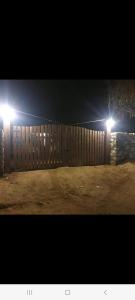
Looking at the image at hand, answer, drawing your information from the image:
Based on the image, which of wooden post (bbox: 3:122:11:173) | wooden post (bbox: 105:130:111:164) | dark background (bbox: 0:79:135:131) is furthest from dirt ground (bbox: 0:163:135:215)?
dark background (bbox: 0:79:135:131)

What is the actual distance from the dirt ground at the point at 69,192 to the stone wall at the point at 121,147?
6.30 feet

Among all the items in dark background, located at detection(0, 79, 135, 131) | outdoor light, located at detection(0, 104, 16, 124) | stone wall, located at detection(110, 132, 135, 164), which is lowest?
stone wall, located at detection(110, 132, 135, 164)

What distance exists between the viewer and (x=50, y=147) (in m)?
10.2

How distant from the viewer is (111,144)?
41.9 ft

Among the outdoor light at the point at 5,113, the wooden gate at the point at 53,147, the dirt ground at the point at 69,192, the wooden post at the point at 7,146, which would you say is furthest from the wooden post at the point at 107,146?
the outdoor light at the point at 5,113

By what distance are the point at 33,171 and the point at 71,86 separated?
11.3m

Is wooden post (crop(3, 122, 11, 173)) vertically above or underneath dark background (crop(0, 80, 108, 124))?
underneath

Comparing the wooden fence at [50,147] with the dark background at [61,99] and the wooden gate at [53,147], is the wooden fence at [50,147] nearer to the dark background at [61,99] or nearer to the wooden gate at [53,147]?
the wooden gate at [53,147]

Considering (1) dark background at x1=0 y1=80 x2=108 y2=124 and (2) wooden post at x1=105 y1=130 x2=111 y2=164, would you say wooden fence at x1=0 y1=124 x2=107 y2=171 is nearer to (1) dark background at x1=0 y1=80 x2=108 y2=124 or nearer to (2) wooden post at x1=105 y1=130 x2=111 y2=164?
(2) wooden post at x1=105 y1=130 x2=111 y2=164

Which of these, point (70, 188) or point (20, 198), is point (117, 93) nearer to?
point (70, 188)

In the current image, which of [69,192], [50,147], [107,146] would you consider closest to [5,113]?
[50,147]

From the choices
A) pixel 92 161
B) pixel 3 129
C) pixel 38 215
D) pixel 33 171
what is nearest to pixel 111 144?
pixel 92 161

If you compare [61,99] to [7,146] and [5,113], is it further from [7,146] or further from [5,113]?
[7,146]

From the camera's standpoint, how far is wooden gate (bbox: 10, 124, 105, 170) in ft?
30.8
